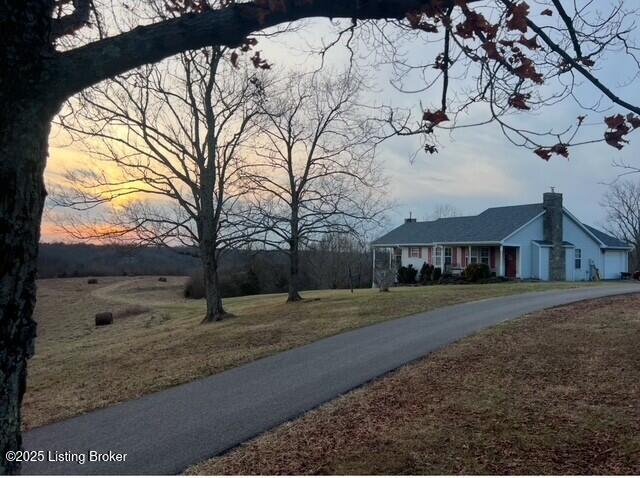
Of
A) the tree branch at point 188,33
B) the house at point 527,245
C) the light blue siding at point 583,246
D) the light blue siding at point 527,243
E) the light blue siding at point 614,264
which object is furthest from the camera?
the light blue siding at point 614,264

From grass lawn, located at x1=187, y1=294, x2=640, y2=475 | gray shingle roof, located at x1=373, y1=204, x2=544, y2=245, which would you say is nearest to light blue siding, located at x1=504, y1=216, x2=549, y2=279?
gray shingle roof, located at x1=373, y1=204, x2=544, y2=245

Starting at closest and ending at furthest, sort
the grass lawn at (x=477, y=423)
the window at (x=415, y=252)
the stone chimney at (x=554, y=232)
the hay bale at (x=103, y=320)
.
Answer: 1. the grass lawn at (x=477, y=423)
2. the hay bale at (x=103, y=320)
3. the stone chimney at (x=554, y=232)
4. the window at (x=415, y=252)

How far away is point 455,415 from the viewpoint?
19.7ft

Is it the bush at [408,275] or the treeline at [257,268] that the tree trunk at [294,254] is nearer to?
the treeline at [257,268]

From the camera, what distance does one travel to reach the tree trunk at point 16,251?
2254mm

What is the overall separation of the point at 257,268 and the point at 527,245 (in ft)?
66.9

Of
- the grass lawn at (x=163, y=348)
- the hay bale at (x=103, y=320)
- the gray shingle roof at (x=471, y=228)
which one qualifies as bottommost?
the hay bale at (x=103, y=320)

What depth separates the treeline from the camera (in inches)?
1635

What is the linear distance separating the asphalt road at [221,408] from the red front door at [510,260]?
2373 centimetres

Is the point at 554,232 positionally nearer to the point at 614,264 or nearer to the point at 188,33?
the point at 614,264

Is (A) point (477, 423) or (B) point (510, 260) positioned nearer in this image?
(A) point (477, 423)

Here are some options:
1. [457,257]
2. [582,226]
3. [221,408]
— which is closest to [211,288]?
[221,408]

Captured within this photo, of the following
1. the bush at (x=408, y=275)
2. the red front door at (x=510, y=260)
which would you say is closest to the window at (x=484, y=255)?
the red front door at (x=510, y=260)

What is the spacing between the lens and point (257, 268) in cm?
4281
